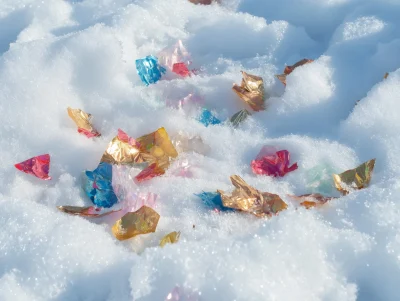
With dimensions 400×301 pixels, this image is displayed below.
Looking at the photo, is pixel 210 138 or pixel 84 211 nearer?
pixel 84 211

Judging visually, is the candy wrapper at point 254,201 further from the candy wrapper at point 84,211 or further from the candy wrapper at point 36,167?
the candy wrapper at point 36,167

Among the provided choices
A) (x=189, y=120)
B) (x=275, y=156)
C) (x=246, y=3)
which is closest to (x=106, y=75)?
(x=189, y=120)

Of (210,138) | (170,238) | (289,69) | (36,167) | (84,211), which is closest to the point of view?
(170,238)

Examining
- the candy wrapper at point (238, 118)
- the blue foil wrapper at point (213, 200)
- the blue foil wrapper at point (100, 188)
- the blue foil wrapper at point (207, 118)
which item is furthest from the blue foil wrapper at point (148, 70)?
the blue foil wrapper at point (213, 200)

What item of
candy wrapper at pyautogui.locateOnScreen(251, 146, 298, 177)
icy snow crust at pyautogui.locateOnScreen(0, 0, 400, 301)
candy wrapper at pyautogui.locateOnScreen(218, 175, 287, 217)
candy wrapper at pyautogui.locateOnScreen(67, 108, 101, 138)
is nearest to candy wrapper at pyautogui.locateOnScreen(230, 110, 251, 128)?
icy snow crust at pyautogui.locateOnScreen(0, 0, 400, 301)

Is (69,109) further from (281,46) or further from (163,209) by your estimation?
(281,46)

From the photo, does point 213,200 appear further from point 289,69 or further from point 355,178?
point 289,69

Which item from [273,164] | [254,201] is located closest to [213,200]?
[254,201]
